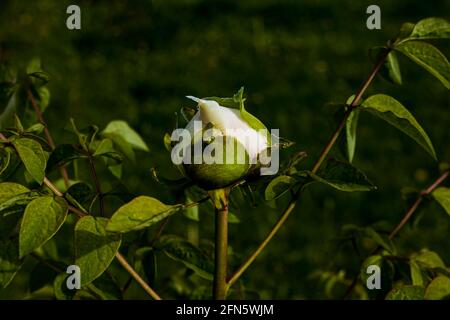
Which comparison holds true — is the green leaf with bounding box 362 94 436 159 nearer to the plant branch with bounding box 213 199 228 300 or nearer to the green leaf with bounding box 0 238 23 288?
the plant branch with bounding box 213 199 228 300

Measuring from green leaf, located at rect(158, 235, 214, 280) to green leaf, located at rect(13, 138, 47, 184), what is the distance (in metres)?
0.25

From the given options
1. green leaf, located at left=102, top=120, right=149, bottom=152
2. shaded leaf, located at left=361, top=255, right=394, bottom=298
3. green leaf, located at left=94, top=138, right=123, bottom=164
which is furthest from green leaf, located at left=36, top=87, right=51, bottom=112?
shaded leaf, located at left=361, top=255, right=394, bottom=298

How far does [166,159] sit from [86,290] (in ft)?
6.13

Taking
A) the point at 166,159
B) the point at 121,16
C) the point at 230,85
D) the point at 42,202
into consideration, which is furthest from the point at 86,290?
the point at 121,16

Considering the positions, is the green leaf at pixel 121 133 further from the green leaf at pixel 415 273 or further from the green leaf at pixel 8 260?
the green leaf at pixel 415 273

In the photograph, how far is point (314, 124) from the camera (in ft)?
9.85

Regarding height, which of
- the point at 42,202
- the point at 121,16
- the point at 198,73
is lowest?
the point at 42,202

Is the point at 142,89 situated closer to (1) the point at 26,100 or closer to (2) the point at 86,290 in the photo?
(1) the point at 26,100

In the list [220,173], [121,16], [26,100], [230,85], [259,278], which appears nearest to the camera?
[220,173]

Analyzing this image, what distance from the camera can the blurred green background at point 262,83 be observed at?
8.08 feet

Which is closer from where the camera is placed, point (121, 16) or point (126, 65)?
point (126, 65)

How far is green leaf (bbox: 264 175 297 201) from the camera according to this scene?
78cm

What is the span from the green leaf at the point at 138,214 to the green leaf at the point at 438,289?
360 mm

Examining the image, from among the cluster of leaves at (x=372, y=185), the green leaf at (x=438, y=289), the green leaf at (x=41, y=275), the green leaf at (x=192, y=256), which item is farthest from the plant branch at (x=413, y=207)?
the green leaf at (x=41, y=275)
